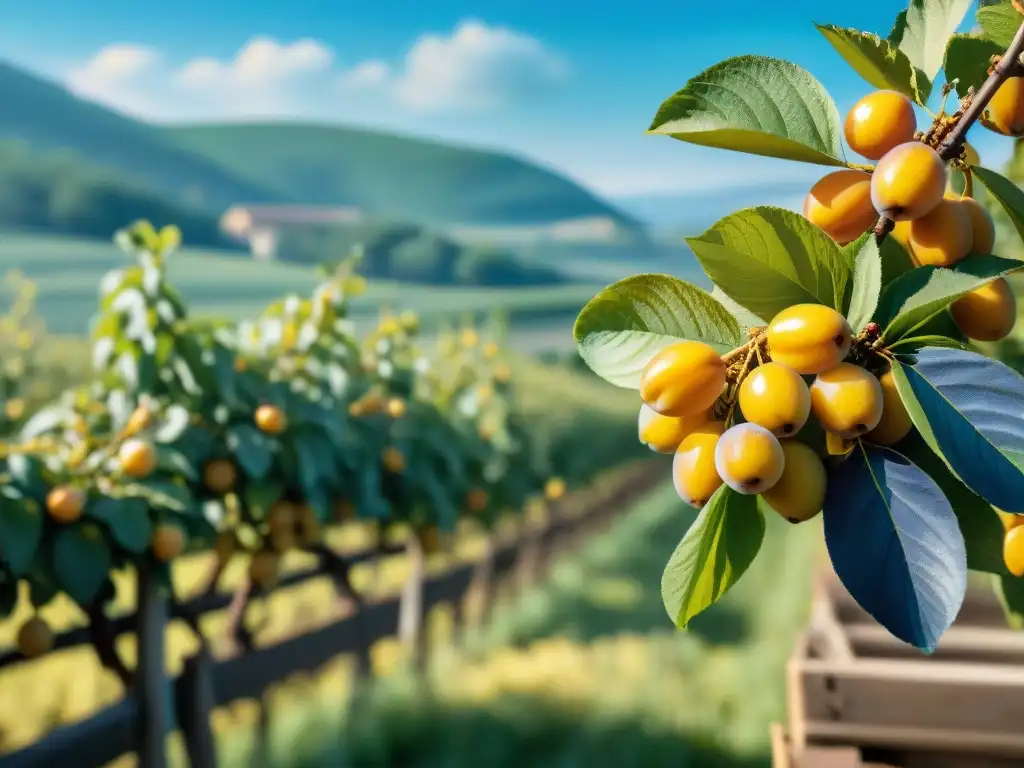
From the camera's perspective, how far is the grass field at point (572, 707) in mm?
3320

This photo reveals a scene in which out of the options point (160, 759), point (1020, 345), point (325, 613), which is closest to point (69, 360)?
point (325, 613)

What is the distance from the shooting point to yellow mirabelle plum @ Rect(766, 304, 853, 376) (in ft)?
1.82

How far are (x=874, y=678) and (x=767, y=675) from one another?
9.52 ft

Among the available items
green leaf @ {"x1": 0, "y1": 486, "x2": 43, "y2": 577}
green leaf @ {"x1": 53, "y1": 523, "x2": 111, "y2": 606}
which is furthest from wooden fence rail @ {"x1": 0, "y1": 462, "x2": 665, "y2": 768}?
green leaf @ {"x1": 0, "y1": 486, "x2": 43, "y2": 577}

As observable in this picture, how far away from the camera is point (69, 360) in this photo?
6.39 metres

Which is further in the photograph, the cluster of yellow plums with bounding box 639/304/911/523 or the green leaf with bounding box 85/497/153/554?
the green leaf with bounding box 85/497/153/554

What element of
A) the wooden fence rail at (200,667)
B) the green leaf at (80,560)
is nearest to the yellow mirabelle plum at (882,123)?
the green leaf at (80,560)

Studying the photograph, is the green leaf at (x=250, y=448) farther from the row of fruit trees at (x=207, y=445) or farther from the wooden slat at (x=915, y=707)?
the wooden slat at (x=915, y=707)

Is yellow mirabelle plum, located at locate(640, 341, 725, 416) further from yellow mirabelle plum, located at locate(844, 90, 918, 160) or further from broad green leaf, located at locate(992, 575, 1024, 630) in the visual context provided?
broad green leaf, located at locate(992, 575, 1024, 630)

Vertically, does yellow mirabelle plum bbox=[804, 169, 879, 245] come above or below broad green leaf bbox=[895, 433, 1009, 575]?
above

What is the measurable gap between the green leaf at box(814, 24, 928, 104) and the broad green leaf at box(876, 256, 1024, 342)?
6.0 inches

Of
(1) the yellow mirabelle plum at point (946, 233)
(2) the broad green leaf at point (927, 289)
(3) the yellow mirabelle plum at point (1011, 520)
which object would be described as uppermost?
(1) the yellow mirabelle plum at point (946, 233)

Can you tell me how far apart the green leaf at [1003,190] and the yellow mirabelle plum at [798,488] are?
9.0 inches

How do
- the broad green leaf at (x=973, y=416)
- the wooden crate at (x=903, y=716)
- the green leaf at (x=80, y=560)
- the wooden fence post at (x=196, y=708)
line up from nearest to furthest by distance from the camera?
the broad green leaf at (x=973, y=416), the wooden crate at (x=903, y=716), the green leaf at (x=80, y=560), the wooden fence post at (x=196, y=708)
